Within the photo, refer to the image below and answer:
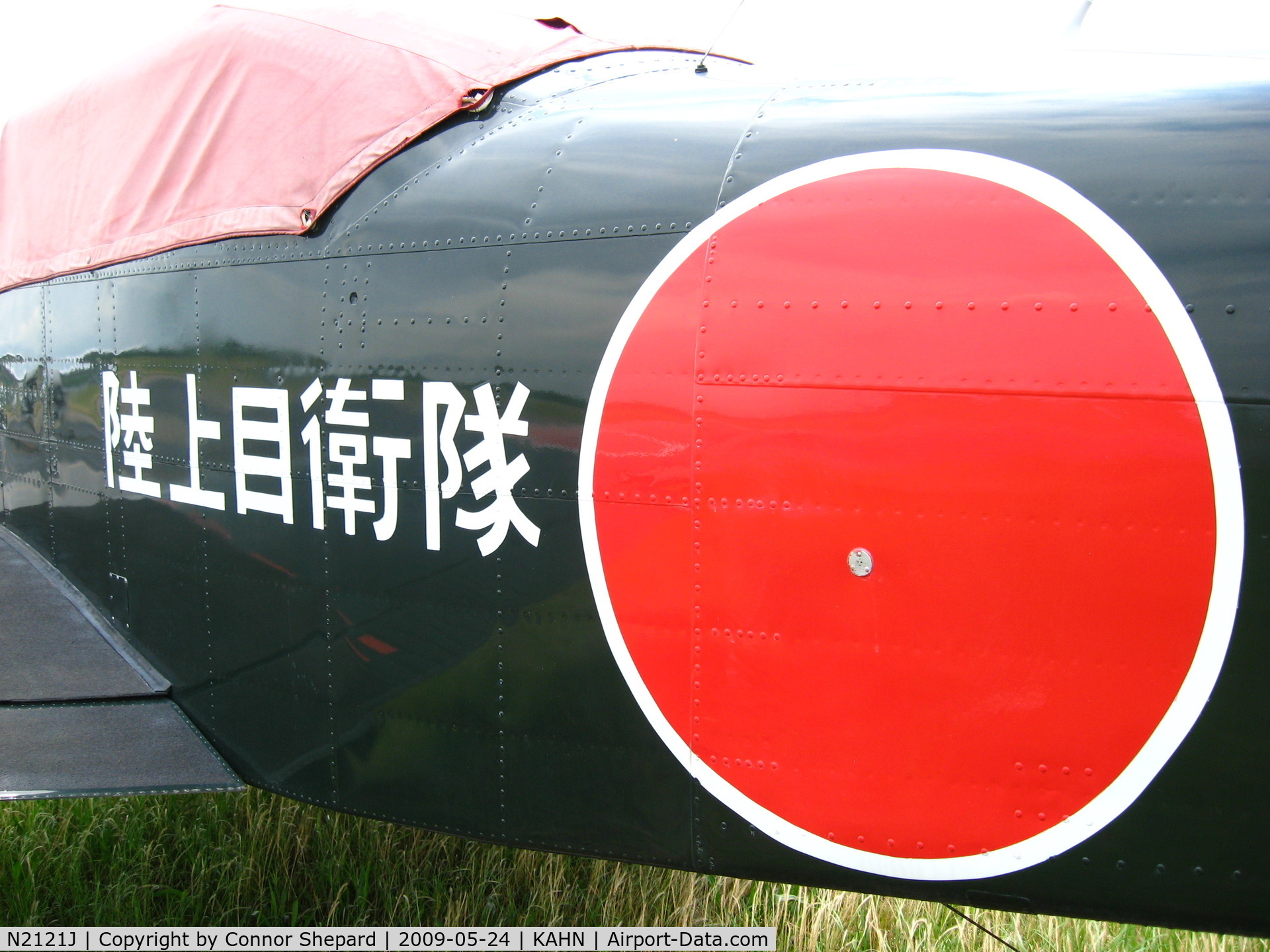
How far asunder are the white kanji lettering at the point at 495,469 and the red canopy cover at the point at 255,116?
1.04 m

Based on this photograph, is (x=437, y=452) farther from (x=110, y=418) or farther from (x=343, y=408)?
(x=110, y=418)

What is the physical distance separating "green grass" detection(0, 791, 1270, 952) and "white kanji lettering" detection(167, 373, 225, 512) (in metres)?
1.92

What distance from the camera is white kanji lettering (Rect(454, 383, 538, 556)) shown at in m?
2.87

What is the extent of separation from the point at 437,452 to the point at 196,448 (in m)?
1.24

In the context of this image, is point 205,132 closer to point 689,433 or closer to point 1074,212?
point 689,433

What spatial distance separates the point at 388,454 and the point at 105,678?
6.01 ft

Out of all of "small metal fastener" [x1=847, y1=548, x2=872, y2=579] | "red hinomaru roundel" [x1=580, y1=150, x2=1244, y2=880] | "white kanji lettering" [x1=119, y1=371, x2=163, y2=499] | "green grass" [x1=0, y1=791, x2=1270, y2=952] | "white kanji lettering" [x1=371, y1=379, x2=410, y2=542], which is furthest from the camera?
"green grass" [x1=0, y1=791, x2=1270, y2=952]

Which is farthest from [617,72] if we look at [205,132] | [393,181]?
[205,132]

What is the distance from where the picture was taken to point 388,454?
3.13m

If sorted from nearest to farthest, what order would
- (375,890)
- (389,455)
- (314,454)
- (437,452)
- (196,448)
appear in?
(437,452), (389,455), (314,454), (196,448), (375,890)

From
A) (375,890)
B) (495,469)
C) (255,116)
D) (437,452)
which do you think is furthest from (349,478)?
(375,890)

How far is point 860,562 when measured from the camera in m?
2.41
